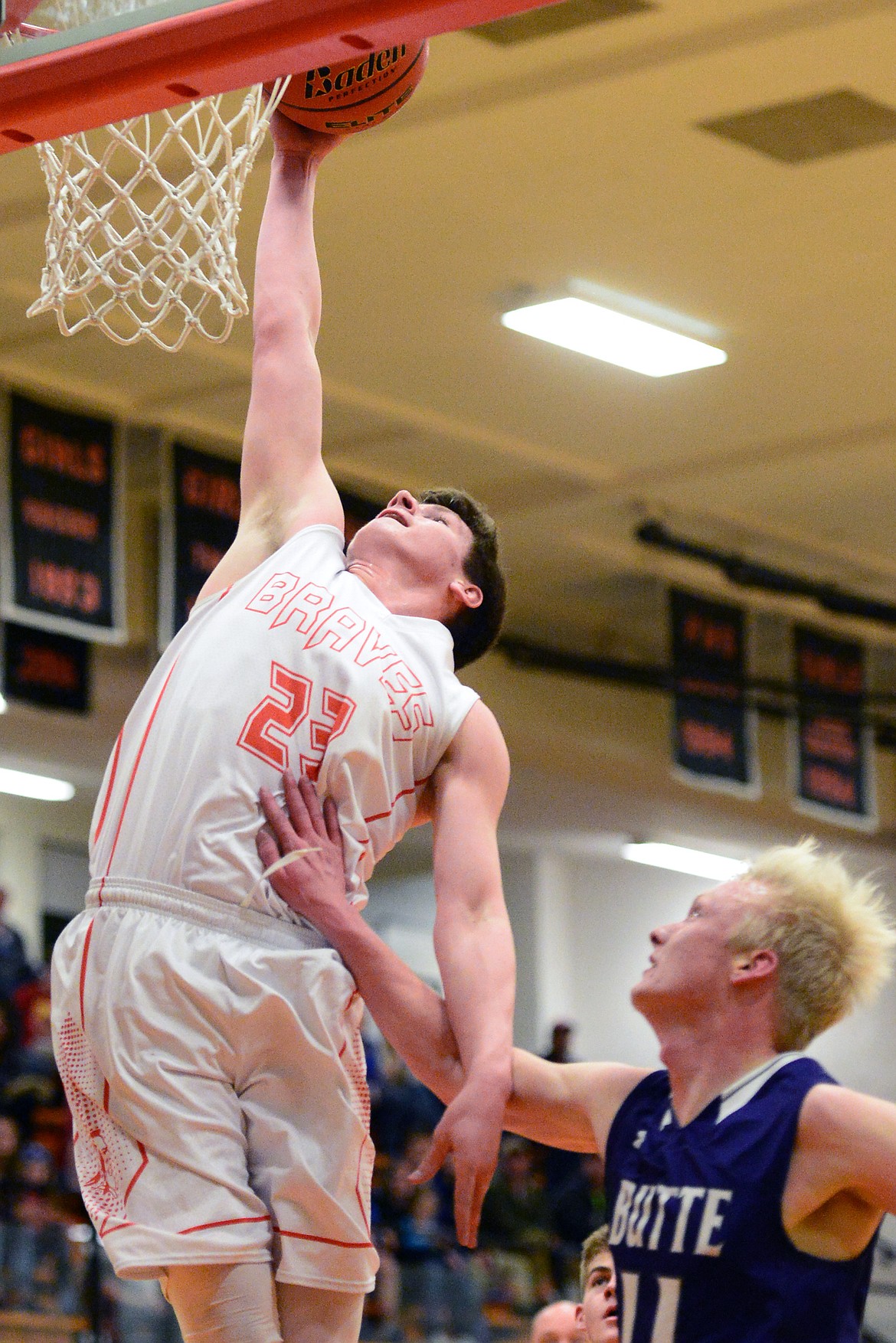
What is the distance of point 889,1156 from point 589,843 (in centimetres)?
1250

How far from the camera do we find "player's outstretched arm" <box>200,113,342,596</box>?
3396mm

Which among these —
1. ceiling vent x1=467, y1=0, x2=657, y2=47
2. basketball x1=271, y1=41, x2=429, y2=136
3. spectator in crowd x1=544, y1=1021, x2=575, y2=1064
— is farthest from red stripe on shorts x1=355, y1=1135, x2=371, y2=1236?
spectator in crowd x1=544, y1=1021, x2=575, y2=1064

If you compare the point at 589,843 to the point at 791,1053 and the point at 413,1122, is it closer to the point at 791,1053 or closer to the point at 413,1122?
the point at 413,1122

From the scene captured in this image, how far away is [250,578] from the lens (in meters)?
3.26

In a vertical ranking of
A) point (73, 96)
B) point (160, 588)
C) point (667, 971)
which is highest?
point (160, 588)

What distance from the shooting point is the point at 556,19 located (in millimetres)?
5738

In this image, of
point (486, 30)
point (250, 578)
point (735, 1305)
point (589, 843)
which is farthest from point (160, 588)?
point (589, 843)

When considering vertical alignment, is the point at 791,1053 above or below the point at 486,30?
below

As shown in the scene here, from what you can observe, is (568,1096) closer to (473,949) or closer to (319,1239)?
(473,949)

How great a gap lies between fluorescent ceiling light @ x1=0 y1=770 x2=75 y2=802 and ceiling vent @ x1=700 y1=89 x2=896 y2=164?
27.2ft

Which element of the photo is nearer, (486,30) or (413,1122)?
(486,30)

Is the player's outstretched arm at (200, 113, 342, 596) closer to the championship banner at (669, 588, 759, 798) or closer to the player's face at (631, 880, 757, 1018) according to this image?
the player's face at (631, 880, 757, 1018)

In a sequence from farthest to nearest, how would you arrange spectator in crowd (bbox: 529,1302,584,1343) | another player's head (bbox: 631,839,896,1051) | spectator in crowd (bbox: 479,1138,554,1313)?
spectator in crowd (bbox: 479,1138,554,1313) < spectator in crowd (bbox: 529,1302,584,1343) < another player's head (bbox: 631,839,896,1051)

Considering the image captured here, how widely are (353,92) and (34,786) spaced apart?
35.9 ft
